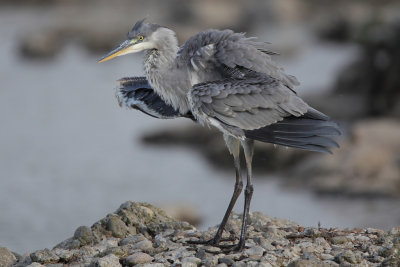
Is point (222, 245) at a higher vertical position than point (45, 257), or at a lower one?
higher

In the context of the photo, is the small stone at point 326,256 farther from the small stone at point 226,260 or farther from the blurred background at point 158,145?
the blurred background at point 158,145

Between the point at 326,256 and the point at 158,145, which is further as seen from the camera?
the point at 158,145

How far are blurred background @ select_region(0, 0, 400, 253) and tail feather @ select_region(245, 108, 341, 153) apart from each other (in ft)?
8.22

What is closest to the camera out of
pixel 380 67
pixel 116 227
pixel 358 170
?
pixel 116 227

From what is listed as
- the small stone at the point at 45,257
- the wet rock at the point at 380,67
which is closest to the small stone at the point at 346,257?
the small stone at the point at 45,257

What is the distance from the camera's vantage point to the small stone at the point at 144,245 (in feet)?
28.6

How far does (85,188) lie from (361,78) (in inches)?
370

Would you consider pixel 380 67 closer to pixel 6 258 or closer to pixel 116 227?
pixel 116 227

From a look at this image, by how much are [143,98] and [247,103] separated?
158 centimetres

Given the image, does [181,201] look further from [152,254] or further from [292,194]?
[152,254]

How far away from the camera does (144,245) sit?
875 cm

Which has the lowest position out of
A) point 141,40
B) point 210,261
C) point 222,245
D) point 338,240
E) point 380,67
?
point 210,261

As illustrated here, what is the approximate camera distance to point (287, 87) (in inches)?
366

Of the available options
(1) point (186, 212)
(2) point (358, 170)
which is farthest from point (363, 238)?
(2) point (358, 170)
